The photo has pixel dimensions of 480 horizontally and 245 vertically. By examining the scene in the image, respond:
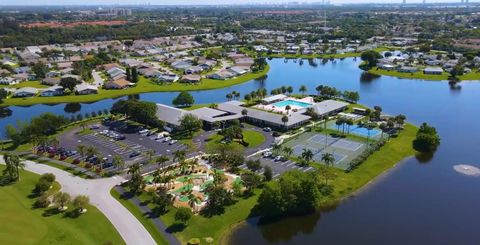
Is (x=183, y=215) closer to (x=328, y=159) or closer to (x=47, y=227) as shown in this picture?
(x=47, y=227)

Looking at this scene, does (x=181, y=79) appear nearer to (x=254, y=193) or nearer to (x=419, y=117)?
(x=419, y=117)

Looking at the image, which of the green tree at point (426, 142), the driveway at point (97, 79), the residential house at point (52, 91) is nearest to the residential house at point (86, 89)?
the residential house at point (52, 91)

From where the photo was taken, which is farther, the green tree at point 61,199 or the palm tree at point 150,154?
the palm tree at point 150,154

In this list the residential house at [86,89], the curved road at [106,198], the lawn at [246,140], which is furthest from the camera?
the residential house at [86,89]

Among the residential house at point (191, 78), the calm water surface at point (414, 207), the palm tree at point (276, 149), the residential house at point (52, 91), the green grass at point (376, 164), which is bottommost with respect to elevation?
the calm water surface at point (414, 207)

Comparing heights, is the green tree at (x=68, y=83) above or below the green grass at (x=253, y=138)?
above

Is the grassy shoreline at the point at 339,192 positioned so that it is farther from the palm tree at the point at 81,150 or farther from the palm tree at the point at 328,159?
the palm tree at the point at 81,150

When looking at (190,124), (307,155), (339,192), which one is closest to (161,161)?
(190,124)
